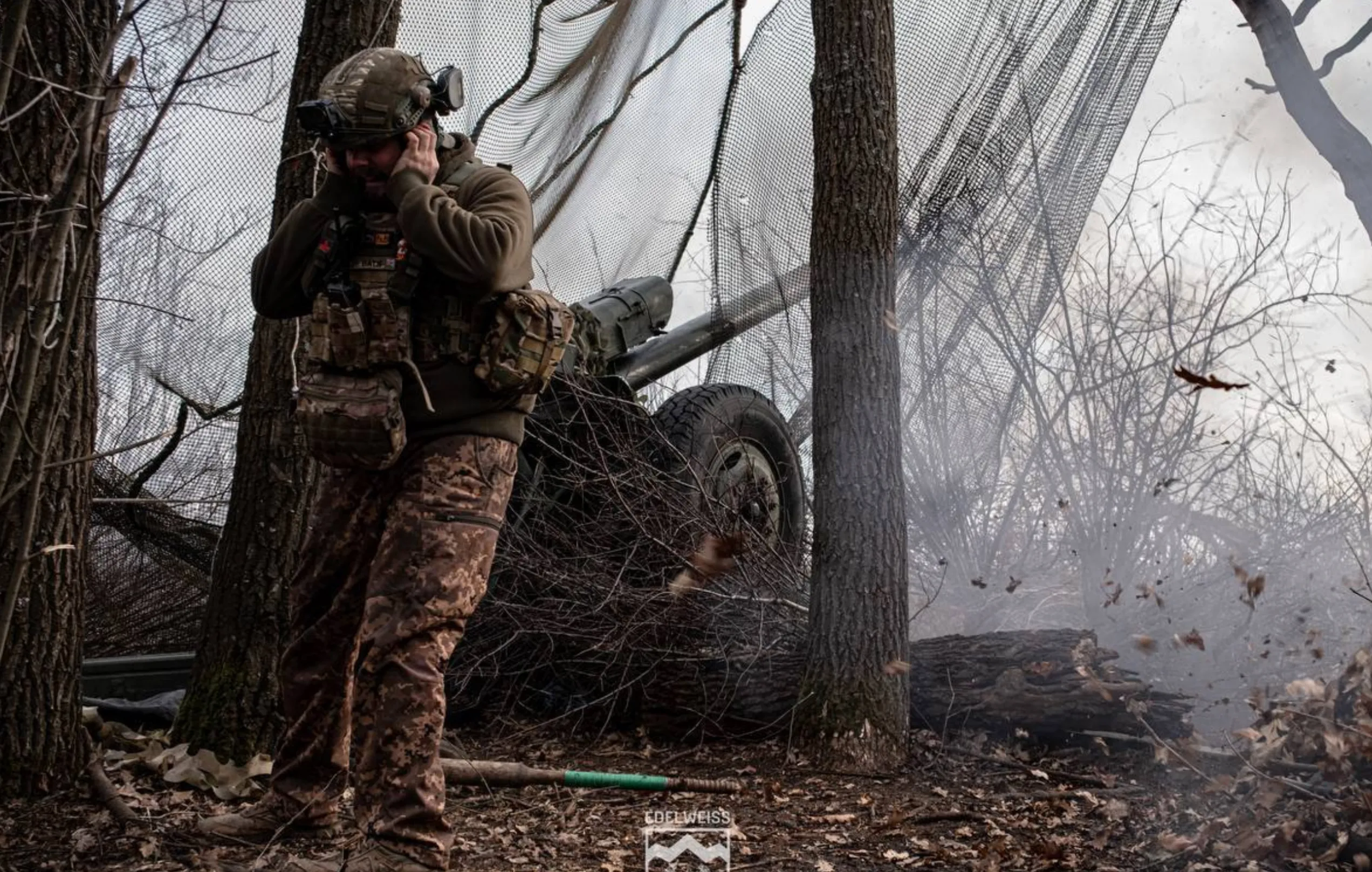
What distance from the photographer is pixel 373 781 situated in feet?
9.59

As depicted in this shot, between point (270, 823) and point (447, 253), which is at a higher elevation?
point (447, 253)

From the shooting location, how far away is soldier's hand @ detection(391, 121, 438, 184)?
120 inches

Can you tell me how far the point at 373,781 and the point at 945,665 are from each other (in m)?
2.69

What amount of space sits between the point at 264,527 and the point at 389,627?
A: 53.3 inches

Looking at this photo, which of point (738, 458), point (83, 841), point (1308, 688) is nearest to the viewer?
point (83, 841)

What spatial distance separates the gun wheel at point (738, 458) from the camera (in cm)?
534

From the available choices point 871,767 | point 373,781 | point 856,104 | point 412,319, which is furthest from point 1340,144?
point 373,781

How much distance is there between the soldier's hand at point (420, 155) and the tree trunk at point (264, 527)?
1184 millimetres

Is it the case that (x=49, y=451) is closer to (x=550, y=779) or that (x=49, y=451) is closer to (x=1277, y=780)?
(x=550, y=779)

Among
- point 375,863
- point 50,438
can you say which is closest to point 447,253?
point 50,438

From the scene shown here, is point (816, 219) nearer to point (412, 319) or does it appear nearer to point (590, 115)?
point (590, 115)

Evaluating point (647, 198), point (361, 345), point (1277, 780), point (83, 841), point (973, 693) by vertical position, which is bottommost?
point (83, 841)

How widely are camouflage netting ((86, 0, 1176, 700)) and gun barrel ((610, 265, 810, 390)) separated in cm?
4

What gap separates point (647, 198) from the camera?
248 inches
